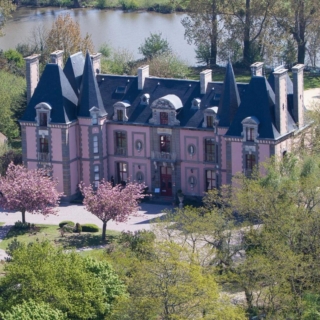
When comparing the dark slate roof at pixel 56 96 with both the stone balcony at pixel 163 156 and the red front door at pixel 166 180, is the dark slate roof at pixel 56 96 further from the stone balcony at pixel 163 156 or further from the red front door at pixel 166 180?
the red front door at pixel 166 180

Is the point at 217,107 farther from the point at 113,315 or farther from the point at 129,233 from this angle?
the point at 113,315

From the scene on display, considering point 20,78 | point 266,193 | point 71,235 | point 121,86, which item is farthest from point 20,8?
point 266,193

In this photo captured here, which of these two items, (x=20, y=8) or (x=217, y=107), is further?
(x=20, y=8)

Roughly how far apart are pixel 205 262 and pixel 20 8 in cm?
8299

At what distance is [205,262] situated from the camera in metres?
61.5

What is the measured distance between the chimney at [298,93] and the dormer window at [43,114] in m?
14.6

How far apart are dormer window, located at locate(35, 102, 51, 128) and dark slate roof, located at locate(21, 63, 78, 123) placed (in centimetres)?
30

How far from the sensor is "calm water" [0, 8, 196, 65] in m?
117

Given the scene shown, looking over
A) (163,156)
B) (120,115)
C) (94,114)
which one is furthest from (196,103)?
(94,114)

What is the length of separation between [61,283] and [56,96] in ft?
68.3

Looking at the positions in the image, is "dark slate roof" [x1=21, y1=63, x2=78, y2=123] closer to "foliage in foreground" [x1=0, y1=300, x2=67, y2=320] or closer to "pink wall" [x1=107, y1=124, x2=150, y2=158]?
"pink wall" [x1=107, y1=124, x2=150, y2=158]

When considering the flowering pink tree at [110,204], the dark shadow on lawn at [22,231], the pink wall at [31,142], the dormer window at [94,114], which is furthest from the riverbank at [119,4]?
the flowering pink tree at [110,204]

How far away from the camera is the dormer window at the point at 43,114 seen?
252 ft

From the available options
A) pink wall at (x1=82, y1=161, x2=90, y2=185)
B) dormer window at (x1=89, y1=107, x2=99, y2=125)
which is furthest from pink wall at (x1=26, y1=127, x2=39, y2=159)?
dormer window at (x1=89, y1=107, x2=99, y2=125)
